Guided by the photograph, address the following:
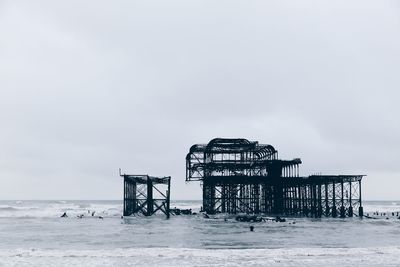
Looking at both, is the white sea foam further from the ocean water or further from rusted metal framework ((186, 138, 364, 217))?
rusted metal framework ((186, 138, 364, 217))

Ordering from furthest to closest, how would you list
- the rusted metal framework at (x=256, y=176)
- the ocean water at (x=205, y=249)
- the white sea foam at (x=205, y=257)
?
the rusted metal framework at (x=256, y=176)
the ocean water at (x=205, y=249)
the white sea foam at (x=205, y=257)

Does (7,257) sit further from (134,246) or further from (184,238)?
(184,238)

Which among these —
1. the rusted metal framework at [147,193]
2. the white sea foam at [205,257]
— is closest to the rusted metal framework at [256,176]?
the rusted metal framework at [147,193]

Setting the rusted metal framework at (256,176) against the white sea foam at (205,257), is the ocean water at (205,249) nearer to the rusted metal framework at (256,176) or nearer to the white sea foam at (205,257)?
the white sea foam at (205,257)

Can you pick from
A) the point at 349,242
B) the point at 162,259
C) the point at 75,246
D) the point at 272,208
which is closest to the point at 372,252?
the point at 349,242

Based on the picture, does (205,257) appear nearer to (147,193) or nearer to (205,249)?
(205,249)

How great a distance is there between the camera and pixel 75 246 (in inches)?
1390

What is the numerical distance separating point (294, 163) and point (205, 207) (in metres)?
15.5

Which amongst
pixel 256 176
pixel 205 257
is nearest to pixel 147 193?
pixel 256 176

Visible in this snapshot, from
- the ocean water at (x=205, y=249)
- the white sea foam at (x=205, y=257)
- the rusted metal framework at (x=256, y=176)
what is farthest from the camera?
the rusted metal framework at (x=256, y=176)

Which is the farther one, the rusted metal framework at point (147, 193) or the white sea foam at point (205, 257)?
the rusted metal framework at point (147, 193)

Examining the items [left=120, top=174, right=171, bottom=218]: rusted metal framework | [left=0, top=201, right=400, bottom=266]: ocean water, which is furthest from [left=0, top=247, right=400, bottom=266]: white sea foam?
[left=120, top=174, right=171, bottom=218]: rusted metal framework

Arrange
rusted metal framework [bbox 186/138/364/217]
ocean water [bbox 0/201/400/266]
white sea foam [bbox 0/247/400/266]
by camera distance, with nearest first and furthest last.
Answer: white sea foam [bbox 0/247/400/266] < ocean water [bbox 0/201/400/266] < rusted metal framework [bbox 186/138/364/217]

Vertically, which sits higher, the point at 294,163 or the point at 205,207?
the point at 294,163
